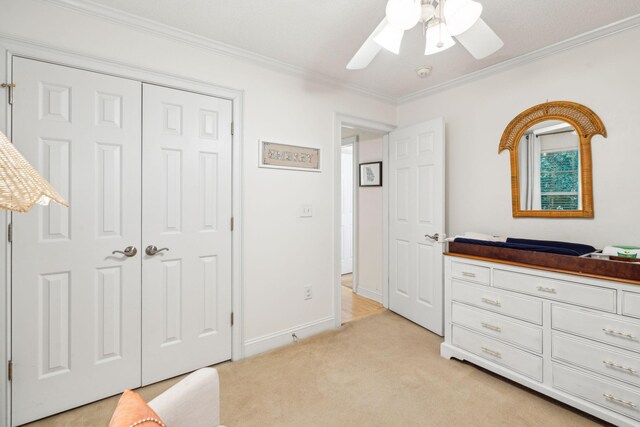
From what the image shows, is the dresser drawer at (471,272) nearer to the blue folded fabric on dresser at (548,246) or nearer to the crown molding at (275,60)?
the blue folded fabric on dresser at (548,246)

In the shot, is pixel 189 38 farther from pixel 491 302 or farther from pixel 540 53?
pixel 491 302

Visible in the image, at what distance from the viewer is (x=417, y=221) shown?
3076mm

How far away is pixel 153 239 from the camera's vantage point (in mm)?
2072

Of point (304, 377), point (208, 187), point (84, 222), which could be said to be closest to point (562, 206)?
point (304, 377)

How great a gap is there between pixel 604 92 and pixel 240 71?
2619 mm

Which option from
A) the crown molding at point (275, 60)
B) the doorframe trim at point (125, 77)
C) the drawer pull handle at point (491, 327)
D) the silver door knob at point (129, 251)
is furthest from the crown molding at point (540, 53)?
the silver door knob at point (129, 251)

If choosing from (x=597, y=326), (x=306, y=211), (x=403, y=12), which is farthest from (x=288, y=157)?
(x=597, y=326)

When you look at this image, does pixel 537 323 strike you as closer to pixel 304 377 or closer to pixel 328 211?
pixel 304 377

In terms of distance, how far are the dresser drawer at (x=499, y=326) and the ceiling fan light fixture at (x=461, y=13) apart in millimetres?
1839

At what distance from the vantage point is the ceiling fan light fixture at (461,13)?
1268 mm

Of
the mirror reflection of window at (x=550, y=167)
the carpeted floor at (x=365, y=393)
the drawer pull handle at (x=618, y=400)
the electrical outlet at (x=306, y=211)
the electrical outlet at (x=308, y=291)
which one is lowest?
the carpeted floor at (x=365, y=393)

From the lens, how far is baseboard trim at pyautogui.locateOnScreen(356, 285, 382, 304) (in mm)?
3835

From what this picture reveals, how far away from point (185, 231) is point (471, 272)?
7.01ft

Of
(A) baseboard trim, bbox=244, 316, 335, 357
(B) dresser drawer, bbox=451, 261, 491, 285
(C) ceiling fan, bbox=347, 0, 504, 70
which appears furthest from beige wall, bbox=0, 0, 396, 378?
(B) dresser drawer, bbox=451, 261, 491, 285
